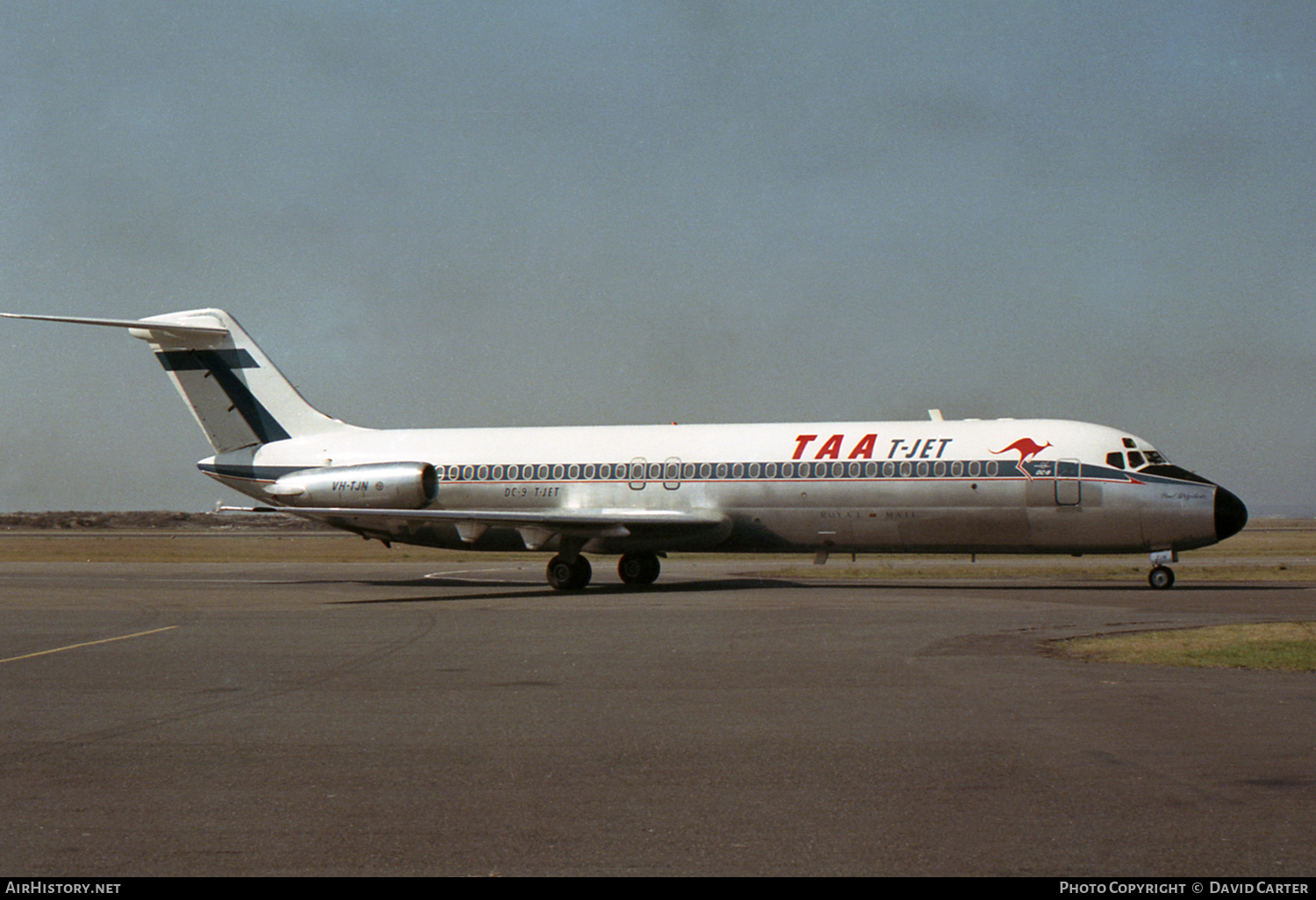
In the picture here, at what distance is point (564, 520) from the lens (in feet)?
90.0

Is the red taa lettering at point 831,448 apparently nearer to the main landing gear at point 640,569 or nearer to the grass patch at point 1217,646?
the main landing gear at point 640,569

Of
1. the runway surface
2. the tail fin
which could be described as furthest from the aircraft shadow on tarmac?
the runway surface

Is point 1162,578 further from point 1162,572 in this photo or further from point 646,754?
point 646,754

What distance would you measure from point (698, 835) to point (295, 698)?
615cm

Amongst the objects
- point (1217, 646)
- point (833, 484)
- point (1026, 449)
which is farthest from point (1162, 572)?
point (1217, 646)

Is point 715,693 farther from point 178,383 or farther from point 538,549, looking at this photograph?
point 178,383

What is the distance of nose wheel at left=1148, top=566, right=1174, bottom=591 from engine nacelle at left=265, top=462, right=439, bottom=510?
17.4 meters

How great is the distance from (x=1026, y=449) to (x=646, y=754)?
65.1ft

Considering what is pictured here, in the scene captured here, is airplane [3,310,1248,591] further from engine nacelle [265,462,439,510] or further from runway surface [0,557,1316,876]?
runway surface [0,557,1316,876]

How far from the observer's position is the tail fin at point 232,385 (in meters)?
33.2

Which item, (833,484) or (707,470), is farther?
(707,470)

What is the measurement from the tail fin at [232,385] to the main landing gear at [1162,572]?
71.9 feet

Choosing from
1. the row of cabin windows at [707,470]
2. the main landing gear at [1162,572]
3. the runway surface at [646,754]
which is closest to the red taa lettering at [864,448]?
the row of cabin windows at [707,470]

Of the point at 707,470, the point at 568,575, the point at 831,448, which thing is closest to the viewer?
the point at 831,448
